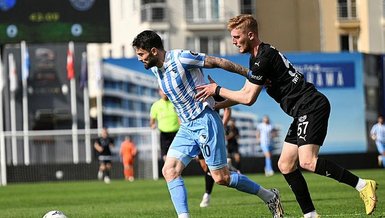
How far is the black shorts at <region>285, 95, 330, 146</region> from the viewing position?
12.2 metres

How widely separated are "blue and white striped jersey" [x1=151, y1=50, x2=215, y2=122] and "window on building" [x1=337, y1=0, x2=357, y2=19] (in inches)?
2395

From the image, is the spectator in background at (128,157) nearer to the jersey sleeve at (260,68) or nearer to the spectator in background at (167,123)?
the spectator in background at (167,123)

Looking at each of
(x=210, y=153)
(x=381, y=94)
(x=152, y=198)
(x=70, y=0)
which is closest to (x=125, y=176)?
→ (x=70, y=0)

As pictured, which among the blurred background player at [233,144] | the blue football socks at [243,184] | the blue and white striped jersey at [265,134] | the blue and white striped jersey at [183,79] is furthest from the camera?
the blue and white striped jersey at [265,134]

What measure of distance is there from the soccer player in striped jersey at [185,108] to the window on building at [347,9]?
199 feet

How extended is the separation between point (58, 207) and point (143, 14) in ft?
162

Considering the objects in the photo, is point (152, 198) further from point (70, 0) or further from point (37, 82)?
point (37, 82)

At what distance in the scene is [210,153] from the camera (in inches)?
491

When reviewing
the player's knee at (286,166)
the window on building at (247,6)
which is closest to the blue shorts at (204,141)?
the player's knee at (286,166)

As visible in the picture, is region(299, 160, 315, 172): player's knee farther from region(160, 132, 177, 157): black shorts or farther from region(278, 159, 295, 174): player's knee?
region(160, 132, 177, 157): black shorts

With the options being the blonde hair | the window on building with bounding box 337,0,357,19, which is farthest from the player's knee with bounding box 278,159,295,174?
the window on building with bounding box 337,0,357,19

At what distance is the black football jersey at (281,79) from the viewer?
12055 millimetres

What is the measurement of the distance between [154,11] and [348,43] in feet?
44.6

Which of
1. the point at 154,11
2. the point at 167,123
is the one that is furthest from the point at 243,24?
the point at 154,11
